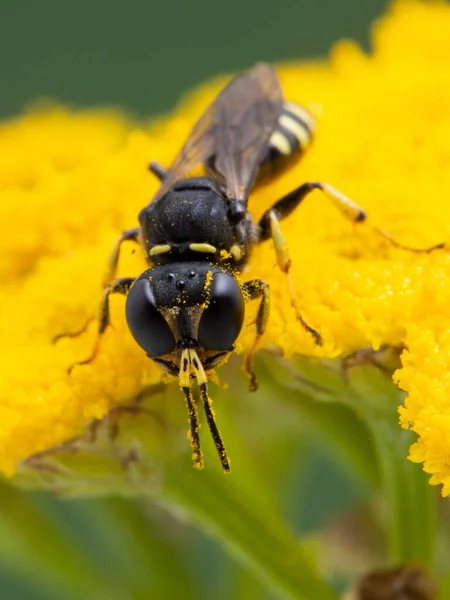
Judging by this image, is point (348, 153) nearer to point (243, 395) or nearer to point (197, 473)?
point (243, 395)

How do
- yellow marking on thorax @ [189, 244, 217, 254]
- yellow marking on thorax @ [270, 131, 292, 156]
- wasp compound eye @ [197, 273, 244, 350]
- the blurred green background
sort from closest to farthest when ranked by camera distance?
wasp compound eye @ [197, 273, 244, 350] < yellow marking on thorax @ [189, 244, 217, 254] < yellow marking on thorax @ [270, 131, 292, 156] < the blurred green background

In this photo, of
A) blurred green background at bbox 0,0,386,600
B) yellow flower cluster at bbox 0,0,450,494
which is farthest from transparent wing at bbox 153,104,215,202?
blurred green background at bbox 0,0,386,600

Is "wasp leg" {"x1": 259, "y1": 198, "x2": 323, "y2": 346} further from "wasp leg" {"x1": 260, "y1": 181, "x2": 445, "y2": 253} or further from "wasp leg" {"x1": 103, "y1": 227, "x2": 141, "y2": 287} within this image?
"wasp leg" {"x1": 103, "y1": 227, "x2": 141, "y2": 287}

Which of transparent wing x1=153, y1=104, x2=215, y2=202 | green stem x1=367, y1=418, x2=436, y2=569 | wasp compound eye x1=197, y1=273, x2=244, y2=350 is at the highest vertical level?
transparent wing x1=153, y1=104, x2=215, y2=202

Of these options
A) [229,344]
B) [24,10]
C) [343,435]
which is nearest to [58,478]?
[229,344]

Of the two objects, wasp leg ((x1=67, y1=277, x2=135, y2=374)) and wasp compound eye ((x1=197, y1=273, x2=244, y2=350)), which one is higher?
wasp leg ((x1=67, y1=277, x2=135, y2=374))

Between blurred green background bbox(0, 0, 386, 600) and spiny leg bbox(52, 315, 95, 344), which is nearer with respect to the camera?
A: spiny leg bbox(52, 315, 95, 344)
